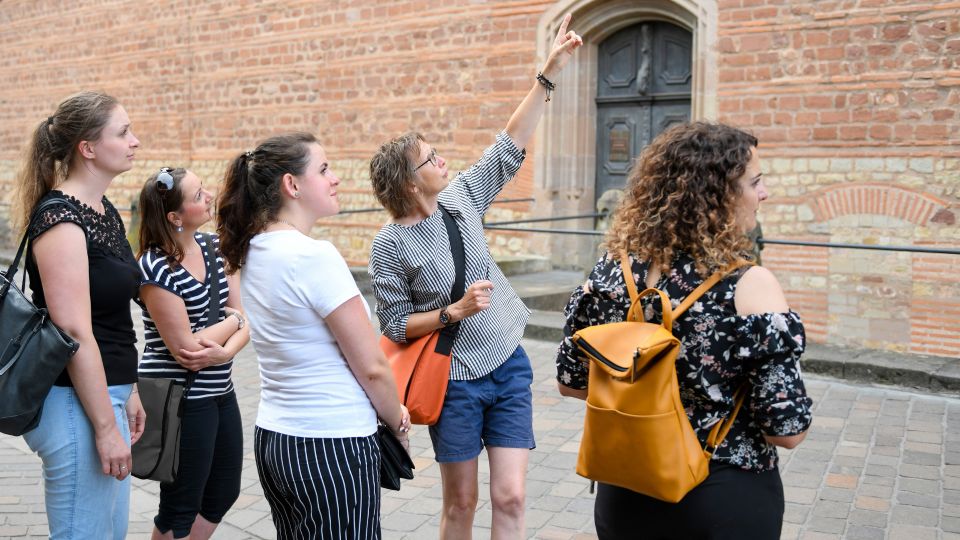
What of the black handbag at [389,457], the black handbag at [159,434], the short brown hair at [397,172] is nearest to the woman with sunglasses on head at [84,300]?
the black handbag at [159,434]

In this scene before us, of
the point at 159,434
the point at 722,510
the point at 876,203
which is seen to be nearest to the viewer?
the point at 722,510

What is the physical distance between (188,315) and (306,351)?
105 centimetres

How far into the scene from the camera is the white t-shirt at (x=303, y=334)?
259 centimetres

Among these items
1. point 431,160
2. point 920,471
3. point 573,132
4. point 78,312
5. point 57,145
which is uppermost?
point 57,145

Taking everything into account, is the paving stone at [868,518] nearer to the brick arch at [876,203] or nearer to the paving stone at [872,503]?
the paving stone at [872,503]

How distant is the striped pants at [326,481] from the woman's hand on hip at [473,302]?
2.76 feet

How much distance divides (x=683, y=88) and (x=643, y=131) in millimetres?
788

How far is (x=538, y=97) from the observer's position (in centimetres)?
388

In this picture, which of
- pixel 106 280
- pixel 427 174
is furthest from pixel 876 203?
pixel 106 280

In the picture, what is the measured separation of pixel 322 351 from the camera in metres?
2.66

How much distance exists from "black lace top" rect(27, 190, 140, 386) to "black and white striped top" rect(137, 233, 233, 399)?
16.3 inches

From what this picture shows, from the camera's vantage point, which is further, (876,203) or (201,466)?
(876,203)

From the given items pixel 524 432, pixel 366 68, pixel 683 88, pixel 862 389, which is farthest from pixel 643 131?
pixel 524 432

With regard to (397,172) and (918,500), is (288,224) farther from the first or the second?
(918,500)
